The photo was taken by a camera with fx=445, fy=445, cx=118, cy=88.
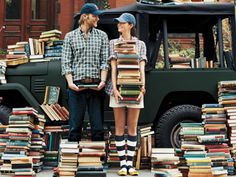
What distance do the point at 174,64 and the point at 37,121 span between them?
2.26 m

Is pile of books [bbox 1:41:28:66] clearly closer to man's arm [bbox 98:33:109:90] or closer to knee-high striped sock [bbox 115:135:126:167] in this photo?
man's arm [bbox 98:33:109:90]

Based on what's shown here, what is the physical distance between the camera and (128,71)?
555cm

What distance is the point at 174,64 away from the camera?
6910 millimetres

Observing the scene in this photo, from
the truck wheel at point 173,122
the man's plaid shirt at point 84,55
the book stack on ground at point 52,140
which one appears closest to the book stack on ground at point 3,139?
the book stack on ground at point 52,140

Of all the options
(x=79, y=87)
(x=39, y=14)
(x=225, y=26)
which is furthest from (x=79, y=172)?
(x=39, y=14)

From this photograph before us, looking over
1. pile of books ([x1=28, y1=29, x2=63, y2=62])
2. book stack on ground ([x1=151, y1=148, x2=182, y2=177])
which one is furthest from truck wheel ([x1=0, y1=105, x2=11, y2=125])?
book stack on ground ([x1=151, y1=148, x2=182, y2=177])

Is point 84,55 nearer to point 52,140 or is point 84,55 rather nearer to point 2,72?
point 52,140

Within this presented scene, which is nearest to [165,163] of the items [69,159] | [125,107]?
[125,107]

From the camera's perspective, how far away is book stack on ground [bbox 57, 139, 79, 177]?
17.8 ft

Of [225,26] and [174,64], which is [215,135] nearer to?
[174,64]

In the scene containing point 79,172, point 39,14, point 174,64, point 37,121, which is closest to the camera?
point 79,172

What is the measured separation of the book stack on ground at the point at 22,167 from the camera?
17.8ft

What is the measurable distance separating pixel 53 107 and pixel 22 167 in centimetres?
159

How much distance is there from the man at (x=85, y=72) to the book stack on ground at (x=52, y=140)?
4.07 ft
